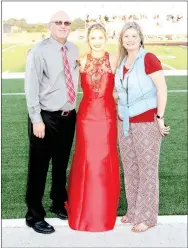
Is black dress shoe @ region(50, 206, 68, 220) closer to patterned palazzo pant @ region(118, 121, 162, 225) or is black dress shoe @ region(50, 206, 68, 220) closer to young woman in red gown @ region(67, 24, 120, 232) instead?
→ young woman in red gown @ region(67, 24, 120, 232)

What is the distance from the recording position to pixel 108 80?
3752 mm

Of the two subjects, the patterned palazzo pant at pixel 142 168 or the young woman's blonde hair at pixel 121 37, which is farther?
the patterned palazzo pant at pixel 142 168

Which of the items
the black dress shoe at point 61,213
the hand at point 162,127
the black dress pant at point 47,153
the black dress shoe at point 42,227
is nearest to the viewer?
the hand at point 162,127

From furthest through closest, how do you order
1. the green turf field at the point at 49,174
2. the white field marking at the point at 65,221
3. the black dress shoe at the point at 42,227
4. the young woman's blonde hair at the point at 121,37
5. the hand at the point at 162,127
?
the green turf field at the point at 49,174
the white field marking at the point at 65,221
the black dress shoe at the point at 42,227
the hand at the point at 162,127
the young woman's blonde hair at the point at 121,37

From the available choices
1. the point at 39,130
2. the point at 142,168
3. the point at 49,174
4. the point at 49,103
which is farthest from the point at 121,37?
the point at 49,174

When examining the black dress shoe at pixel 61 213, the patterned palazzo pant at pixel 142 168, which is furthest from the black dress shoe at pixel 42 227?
the patterned palazzo pant at pixel 142 168

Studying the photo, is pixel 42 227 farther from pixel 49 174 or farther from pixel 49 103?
pixel 49 174

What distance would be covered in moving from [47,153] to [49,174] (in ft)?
5.61

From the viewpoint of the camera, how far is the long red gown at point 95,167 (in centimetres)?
385

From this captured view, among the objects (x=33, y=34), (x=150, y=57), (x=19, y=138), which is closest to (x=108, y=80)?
(x=150, y=57)

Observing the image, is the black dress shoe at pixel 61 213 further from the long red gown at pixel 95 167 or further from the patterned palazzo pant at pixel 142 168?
the patterned palazzo pant at pixel 142 168

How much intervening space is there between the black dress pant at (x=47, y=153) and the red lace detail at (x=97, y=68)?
326 mm

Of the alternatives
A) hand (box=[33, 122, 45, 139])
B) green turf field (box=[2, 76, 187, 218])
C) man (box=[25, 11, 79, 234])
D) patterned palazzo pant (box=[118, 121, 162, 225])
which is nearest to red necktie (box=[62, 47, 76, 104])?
man (box=[25, 11, 79, 234])

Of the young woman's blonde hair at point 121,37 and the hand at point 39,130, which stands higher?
the young woman's blonde hair at point 121,37
